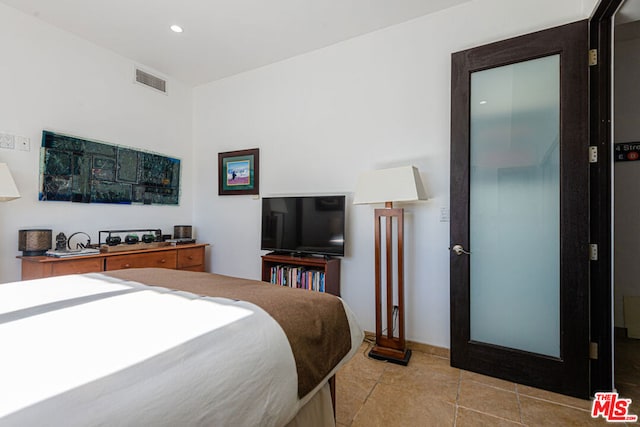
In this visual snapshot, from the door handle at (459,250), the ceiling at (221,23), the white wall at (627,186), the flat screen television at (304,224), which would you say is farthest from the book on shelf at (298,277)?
the white wall at (627,186)

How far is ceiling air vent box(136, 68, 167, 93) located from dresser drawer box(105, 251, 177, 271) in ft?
6.47

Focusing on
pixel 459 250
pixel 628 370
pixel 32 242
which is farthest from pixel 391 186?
pixel 32 242

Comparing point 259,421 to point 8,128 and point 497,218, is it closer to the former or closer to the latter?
point 497,218

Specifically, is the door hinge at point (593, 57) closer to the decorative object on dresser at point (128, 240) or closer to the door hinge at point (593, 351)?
the door hinge at point (593, 351)

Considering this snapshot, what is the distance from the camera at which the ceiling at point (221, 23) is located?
247 centimetres

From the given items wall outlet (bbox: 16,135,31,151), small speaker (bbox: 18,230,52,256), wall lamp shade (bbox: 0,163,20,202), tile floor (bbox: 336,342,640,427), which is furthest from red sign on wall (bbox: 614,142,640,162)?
wall outlet (bbox: 16,135,31,151)

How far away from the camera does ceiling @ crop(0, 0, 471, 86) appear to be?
97.3 inches

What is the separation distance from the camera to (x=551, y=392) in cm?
195

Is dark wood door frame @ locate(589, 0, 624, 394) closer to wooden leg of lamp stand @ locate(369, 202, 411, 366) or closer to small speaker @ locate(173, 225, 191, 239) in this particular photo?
wooden leg of lamp stand @ locate(369, 202, 411, 366)

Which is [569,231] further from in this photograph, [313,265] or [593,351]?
[313,265]

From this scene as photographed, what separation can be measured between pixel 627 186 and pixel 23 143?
5.40 metres

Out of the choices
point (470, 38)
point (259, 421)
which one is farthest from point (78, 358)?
point (470, 38)

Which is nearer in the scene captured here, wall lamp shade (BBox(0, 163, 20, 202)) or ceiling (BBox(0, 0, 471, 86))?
wall lamp shade (BBox(0, 163, 20, 202))

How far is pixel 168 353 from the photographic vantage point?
2.46ft
